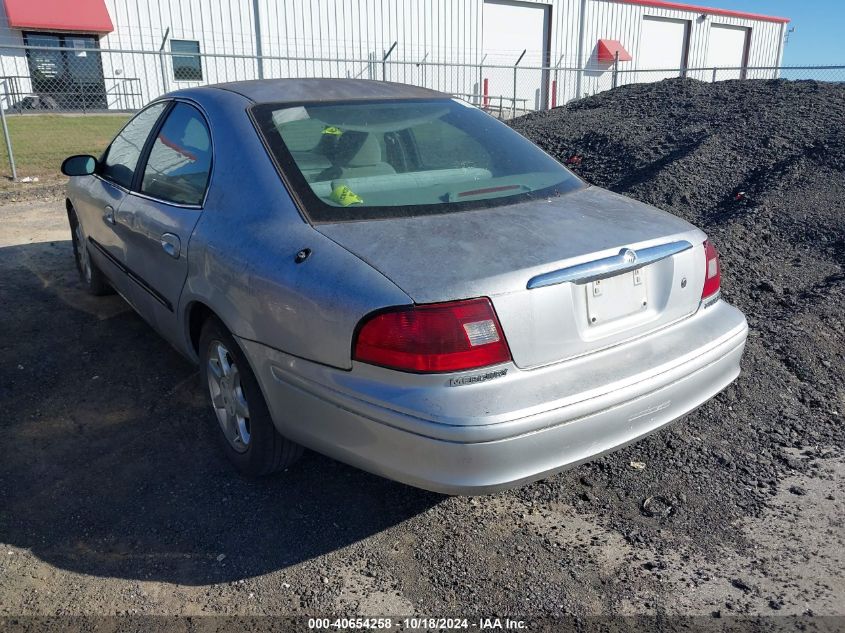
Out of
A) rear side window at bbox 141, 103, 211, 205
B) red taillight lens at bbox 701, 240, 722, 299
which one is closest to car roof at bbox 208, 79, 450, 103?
rear side window at bbox 141, 103, 211, 205

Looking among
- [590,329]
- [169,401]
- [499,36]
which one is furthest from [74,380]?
[499,36]

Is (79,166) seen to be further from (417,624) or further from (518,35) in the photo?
(518,35)

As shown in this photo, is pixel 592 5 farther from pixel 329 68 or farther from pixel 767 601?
pixel 767 601

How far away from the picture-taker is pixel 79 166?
14.1 ft

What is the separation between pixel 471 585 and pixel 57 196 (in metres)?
9.40

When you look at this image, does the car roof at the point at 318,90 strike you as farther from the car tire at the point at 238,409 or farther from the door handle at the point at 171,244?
the car tire at the point at 238,409

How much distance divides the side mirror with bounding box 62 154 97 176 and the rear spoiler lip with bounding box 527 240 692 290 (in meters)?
3.24

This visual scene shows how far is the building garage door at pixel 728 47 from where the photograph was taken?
123 ft

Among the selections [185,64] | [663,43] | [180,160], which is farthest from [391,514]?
[663,43]

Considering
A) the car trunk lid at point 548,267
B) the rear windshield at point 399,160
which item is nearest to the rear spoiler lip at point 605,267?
the car trunk lid at point 548,267

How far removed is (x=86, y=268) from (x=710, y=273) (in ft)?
14.6

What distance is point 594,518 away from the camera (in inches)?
112

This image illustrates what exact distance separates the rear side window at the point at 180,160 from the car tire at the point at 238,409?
0.64 meters

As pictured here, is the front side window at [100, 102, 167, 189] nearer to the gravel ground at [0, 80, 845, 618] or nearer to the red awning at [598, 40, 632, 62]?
the gravel ground at [0, 80, 845, 618]
